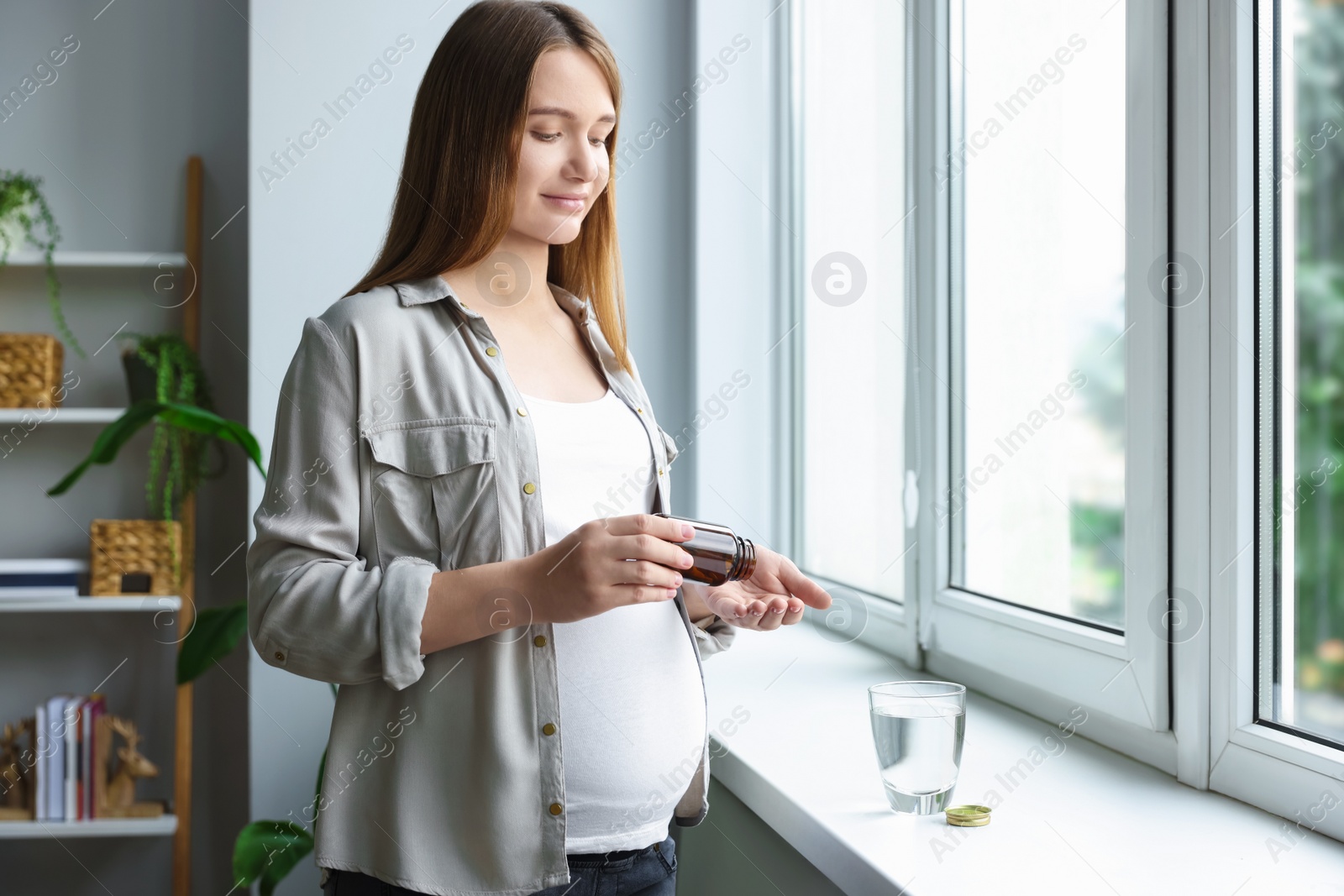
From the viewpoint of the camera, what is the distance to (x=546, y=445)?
0.87 meters

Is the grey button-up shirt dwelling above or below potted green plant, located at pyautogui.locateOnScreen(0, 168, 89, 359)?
below

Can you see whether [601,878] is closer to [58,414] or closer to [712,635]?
[712,635]

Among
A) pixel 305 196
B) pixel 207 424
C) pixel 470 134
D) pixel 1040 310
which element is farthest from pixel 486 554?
pixel 305 196

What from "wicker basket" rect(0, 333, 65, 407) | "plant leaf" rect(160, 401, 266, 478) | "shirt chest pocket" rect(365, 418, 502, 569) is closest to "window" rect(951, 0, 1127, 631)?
"shirt chest pocket" rect(365, 418, 502, 569)

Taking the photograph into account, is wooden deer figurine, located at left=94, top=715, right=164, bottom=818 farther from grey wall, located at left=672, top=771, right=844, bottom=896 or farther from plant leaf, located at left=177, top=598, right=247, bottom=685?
grey wall, located at left=672, top=771, right=844, bottom=896

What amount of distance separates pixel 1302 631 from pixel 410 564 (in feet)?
2.28

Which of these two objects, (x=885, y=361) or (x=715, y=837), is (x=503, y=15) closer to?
(x=885, y=361)

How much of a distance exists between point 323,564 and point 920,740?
0.50m

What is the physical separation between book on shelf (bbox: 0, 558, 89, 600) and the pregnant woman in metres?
1.37

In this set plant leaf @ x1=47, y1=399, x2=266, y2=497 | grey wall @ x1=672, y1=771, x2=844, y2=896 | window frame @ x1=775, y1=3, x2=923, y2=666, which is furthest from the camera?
window frame @ x1=775, y1=3, x2=923, y2=666

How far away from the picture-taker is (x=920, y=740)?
2.89 ft

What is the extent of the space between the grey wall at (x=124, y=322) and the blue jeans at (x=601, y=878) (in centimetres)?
147

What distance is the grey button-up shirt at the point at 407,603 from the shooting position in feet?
2.56

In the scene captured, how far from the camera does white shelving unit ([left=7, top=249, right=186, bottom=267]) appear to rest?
2033mm
